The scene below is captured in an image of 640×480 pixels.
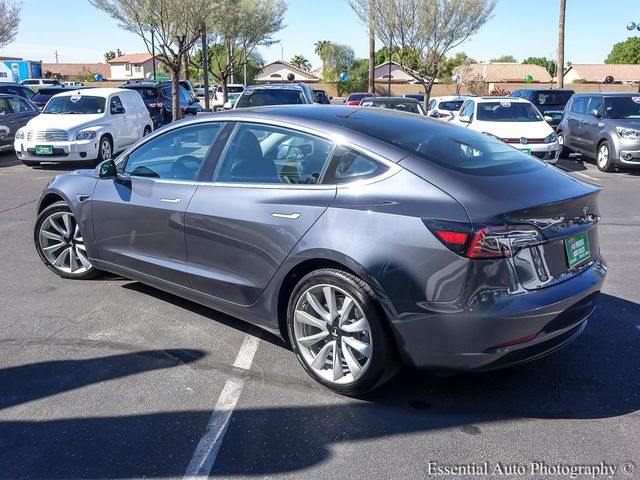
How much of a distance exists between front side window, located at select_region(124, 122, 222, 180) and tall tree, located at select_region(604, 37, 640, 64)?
338 ft

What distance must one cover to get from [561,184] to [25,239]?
607 centimetres

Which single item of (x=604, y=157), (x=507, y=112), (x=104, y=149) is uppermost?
(x=507, y=112)

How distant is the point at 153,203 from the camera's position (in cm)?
456

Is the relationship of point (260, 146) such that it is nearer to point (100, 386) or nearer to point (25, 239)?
point (100, 386)

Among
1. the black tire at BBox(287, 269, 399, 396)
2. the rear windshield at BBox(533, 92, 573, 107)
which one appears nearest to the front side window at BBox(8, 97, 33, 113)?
the black tire at BBox(287, 269, 399, 396)

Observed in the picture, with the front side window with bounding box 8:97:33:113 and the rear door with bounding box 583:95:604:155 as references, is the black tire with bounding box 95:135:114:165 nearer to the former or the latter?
the front side window with bounding box 8:97:33:113

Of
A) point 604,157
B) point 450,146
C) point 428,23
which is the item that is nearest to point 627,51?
point 428,23

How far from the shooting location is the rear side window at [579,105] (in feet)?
48.3

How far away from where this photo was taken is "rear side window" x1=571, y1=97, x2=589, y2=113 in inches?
579

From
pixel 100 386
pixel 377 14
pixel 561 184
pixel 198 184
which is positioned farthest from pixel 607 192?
pixel 377 14

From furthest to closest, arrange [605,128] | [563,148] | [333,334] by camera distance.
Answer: [563,148] → [605,128] → [333,334]

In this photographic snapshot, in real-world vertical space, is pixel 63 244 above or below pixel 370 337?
above

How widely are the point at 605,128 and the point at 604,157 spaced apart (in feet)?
2.07

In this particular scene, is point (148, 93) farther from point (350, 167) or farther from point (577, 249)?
point (577, 249)
